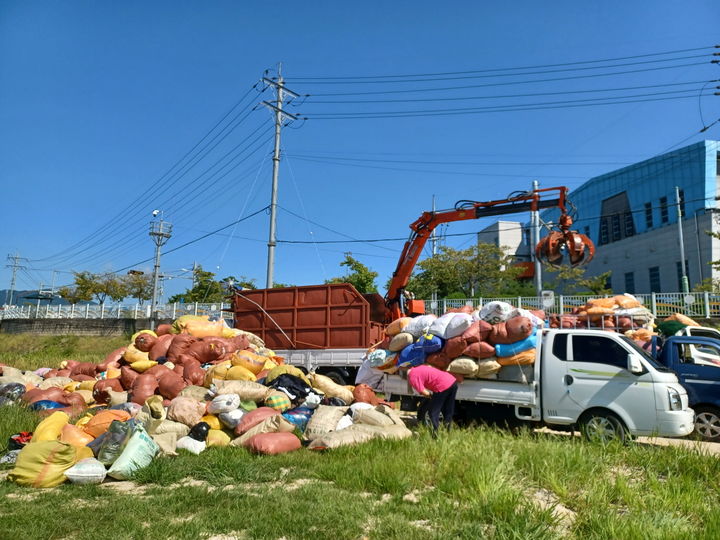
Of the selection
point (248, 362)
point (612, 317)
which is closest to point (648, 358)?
point (612, 317)

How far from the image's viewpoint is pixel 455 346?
25.4ft

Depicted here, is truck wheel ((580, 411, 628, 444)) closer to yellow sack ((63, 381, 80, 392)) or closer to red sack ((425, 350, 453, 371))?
red sack ((425, 350, 453, 371))

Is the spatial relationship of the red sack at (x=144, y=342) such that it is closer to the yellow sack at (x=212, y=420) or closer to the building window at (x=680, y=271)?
the yellow sack at (x=212, y=420)

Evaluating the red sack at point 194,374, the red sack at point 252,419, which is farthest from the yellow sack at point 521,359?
the red sack at point 194,374

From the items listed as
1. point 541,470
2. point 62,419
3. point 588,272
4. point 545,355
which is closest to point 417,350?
point 545,355

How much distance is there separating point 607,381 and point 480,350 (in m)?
1.70

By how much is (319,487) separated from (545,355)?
3.98 metres

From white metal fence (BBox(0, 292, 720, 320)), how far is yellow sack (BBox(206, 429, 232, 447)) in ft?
27.2

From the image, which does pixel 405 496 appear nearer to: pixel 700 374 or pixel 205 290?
pixel 700 374

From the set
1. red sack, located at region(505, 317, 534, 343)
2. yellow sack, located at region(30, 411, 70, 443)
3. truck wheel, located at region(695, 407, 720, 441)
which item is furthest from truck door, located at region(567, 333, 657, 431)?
yellow sack, located at region(30, 411, 70, 443)

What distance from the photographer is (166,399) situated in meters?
8.94

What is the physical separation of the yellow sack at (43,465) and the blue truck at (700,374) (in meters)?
7.93

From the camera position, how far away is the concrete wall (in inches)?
1126

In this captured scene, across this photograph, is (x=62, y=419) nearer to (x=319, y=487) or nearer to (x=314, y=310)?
(x=319, y=487)
